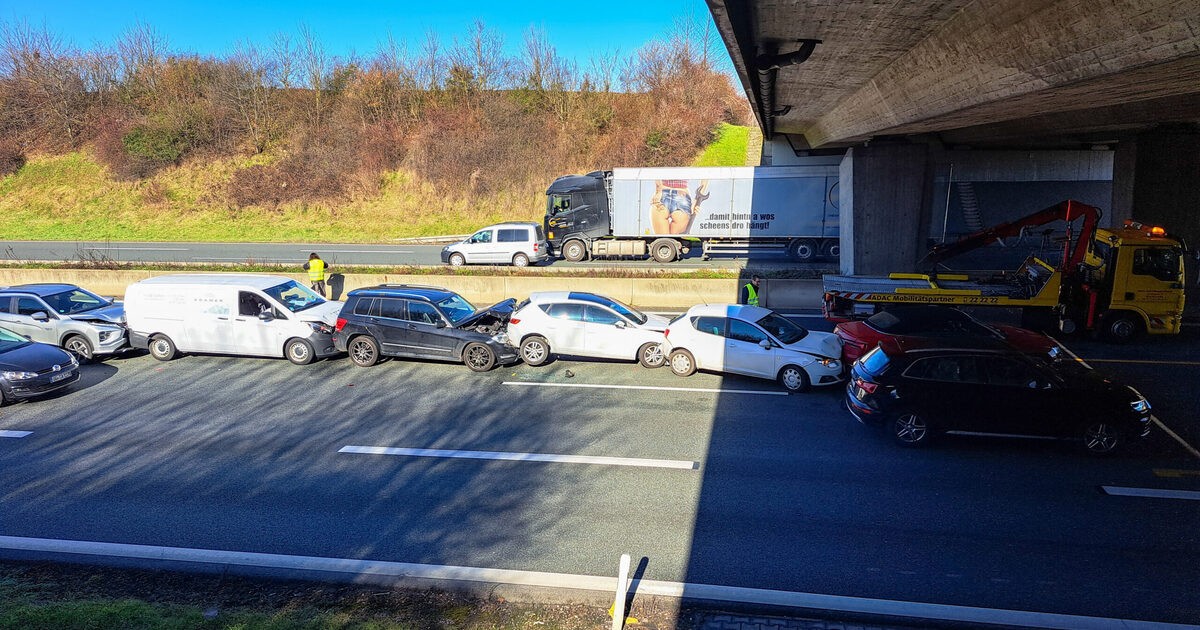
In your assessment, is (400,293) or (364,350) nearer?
(364,350)

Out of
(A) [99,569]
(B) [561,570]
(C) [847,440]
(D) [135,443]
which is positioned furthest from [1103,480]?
(D) [135,443]

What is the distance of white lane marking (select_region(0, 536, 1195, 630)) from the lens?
591 cm

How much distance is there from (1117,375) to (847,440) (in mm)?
6724

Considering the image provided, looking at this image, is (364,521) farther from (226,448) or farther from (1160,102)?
(1160,102)

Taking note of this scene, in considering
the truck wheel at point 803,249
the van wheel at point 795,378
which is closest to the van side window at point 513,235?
the truck wheel at point 803,249

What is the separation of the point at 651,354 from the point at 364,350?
19.2ft

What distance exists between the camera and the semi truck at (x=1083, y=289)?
14719 mm

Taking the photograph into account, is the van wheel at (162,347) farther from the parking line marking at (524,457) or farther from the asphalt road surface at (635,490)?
the parking line marking at (524,457)

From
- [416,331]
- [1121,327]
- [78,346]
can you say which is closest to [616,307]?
[416,331]

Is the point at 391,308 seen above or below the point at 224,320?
above

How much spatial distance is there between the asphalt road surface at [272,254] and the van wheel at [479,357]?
12215mm

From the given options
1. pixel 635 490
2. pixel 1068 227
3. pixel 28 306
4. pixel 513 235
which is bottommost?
pixel 635 490

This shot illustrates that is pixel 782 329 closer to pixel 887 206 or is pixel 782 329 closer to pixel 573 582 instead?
pixel 573 582

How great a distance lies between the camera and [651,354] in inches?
542
